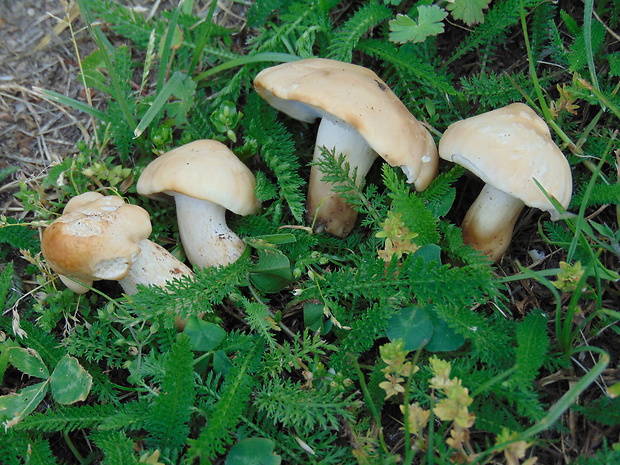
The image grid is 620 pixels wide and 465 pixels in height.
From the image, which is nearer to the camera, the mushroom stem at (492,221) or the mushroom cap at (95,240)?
the mushroom cap at (95,240)

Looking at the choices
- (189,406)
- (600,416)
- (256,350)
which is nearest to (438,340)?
(600,416)

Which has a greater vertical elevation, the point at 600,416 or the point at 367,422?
the point at 600,416

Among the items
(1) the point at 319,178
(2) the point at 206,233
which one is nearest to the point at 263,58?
(1) the point at 319,178

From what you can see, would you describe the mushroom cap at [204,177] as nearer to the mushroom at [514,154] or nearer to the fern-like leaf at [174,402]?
the fern-like leaf at [174,402]

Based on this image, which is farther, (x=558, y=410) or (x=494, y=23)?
(x=494, y=23)

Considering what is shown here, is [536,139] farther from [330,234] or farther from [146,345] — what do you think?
[146,345]

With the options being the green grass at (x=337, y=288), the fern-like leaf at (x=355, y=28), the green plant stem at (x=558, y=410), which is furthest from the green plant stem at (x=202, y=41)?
the green plant stem at (x=558, y=410)

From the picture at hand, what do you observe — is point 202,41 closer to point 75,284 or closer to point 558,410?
point 75,284
